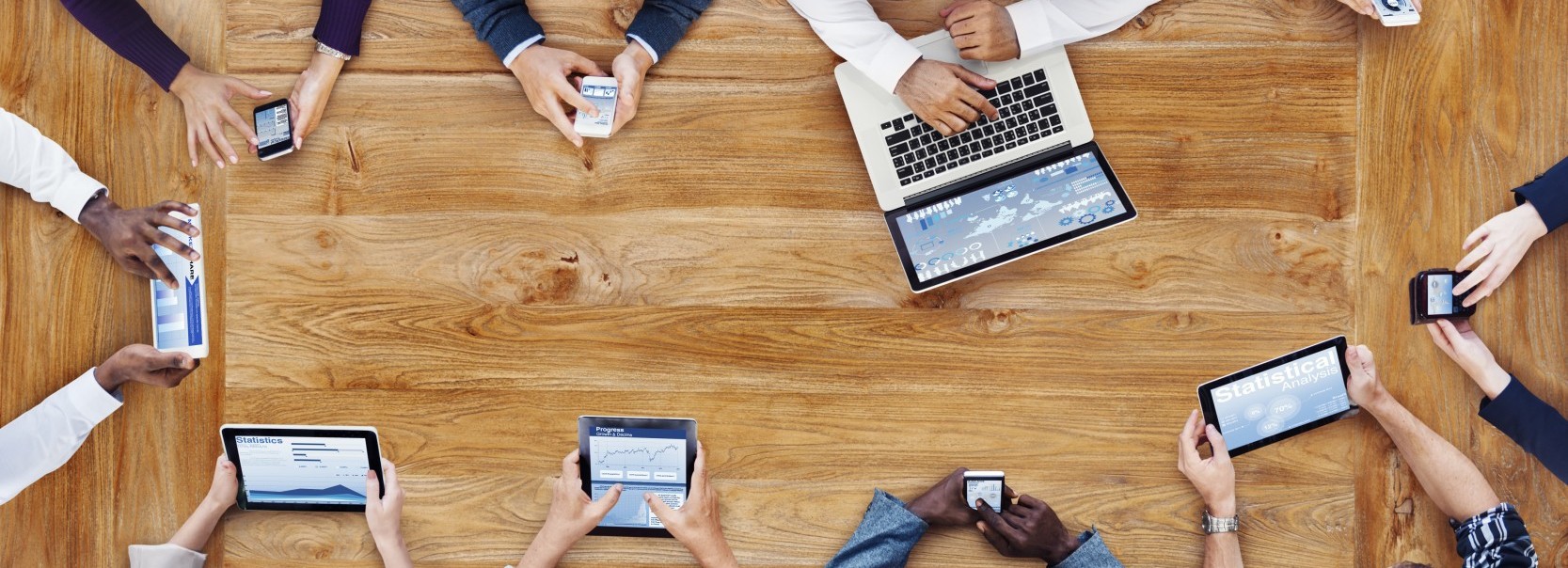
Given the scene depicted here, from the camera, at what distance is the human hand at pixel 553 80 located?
5.92 feet

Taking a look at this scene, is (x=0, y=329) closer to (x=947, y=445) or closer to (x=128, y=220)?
(x=128, y=220)

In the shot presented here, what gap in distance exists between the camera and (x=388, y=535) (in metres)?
1.86

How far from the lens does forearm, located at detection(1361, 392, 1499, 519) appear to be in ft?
6.00

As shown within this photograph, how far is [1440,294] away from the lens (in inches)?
71.5

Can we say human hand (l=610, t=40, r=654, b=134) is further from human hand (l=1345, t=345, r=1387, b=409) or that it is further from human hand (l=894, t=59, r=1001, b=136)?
human hand (l=1345, t=345, r=1387, b=409)

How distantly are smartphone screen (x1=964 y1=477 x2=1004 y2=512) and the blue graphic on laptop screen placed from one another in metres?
0.44

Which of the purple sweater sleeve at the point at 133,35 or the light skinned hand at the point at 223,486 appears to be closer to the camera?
the purple sweater sleeve at the point at 133,35

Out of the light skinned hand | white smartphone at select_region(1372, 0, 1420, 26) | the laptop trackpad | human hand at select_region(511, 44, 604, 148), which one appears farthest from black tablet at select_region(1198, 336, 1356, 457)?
the light skinned hand

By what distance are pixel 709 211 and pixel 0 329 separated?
1.57 m

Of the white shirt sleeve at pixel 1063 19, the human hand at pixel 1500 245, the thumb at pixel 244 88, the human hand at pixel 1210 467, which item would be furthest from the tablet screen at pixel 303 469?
the human hand at pixel 1500 245

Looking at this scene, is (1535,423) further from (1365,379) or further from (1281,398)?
(1281,398)

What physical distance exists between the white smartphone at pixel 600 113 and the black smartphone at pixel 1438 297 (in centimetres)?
170

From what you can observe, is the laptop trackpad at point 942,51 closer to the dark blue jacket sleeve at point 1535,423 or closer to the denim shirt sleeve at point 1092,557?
the denim shirt sleeve at point 1092,557

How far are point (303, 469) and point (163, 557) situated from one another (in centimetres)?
34
